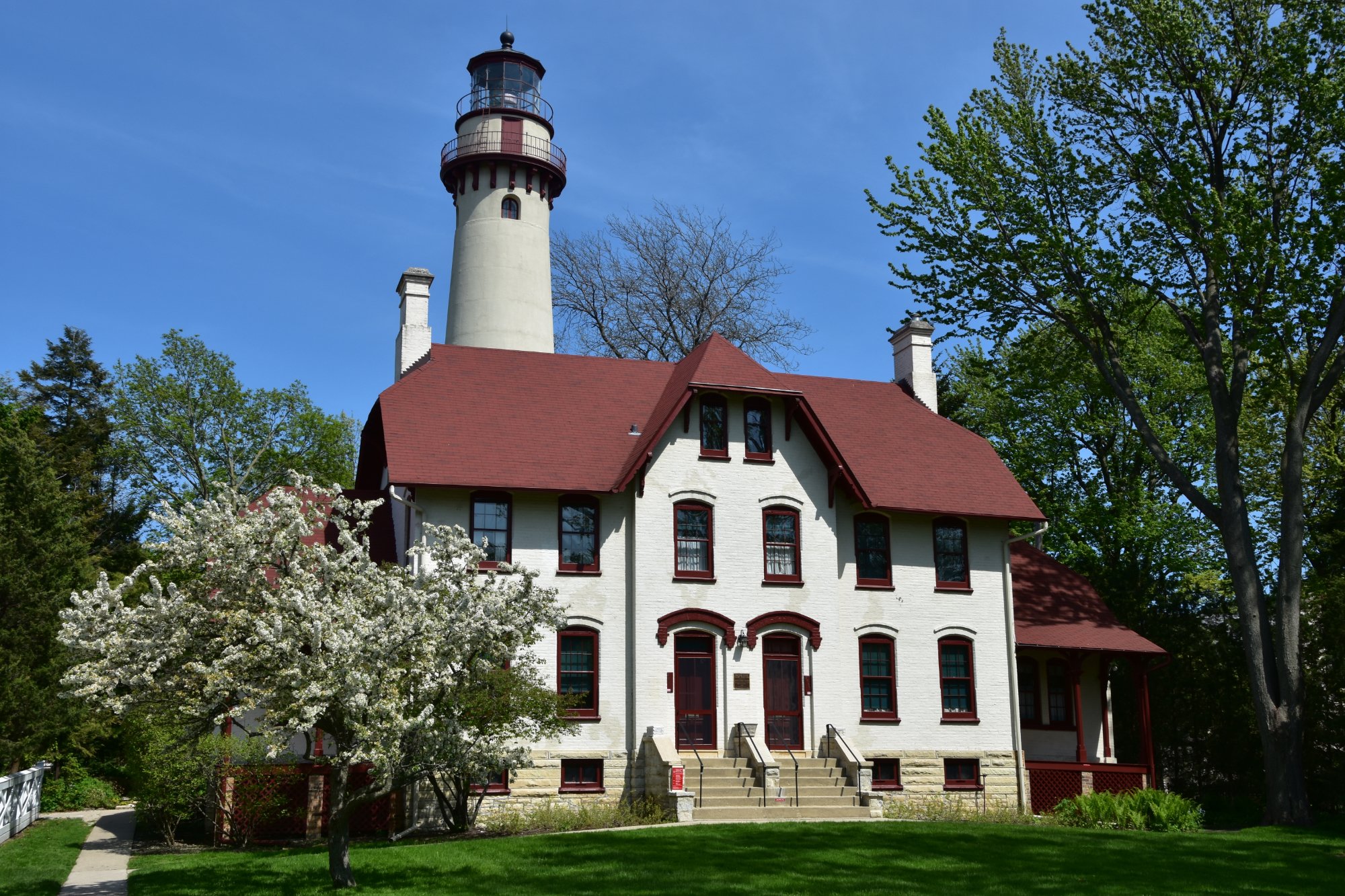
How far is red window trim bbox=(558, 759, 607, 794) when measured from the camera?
22906 mm

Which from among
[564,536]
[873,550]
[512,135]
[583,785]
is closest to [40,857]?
[583,785]

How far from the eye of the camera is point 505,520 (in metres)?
23.7

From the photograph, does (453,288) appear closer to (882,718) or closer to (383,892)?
(882,718)

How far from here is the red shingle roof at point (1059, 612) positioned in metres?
26.8

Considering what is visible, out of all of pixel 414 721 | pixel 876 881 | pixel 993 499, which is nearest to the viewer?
pixel 414 721

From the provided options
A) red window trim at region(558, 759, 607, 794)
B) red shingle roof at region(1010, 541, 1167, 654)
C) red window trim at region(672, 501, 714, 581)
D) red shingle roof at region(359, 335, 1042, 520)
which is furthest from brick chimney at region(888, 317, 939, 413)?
red window trim at region(558, 759, 607, 794)

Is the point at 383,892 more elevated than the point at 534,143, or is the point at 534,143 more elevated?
the point at 534,143

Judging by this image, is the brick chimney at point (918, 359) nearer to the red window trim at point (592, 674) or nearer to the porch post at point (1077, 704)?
the porch post at point (1077, 704)

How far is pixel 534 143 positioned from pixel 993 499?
16916 millimetres

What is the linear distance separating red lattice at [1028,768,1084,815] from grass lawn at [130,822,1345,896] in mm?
5931

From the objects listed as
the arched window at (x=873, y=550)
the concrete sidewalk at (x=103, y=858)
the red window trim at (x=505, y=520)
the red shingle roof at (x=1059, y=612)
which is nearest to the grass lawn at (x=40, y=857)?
the concrete sidewalk at (x=103, y=858)

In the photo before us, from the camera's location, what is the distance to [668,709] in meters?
23.6

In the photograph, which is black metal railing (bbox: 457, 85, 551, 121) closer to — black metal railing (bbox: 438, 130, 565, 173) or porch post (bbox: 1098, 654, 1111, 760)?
black metal railing (bbox: 438, 130, 565, 173)

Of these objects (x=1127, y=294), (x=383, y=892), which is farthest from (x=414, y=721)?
(x=1127, y=294)
